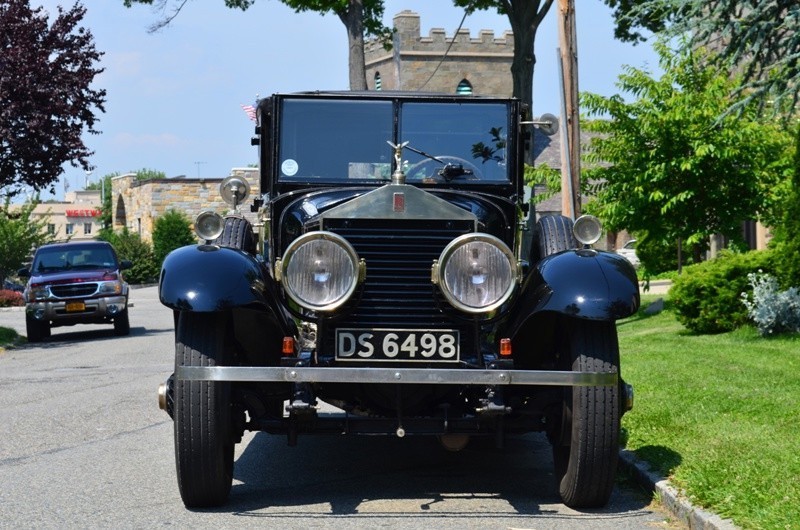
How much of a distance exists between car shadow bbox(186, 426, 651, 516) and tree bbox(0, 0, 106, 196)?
14195mm

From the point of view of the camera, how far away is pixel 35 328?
78.9 ft

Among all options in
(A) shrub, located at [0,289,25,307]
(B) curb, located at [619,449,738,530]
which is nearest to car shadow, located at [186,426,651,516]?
(B) curb, located at [619,449,738,530]

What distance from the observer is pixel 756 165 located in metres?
21.6

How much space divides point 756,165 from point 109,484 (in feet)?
52.4

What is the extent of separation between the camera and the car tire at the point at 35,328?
23.9 meters

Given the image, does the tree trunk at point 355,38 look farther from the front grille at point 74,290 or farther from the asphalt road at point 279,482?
the asphalt road at point 279,482

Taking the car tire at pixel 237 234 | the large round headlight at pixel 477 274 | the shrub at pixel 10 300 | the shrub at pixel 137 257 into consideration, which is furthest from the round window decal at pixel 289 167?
the shrub at pixel 137 257

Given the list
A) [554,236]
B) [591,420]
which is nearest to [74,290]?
[554,236]

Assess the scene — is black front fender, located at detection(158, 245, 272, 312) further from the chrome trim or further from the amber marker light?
the chrome trim

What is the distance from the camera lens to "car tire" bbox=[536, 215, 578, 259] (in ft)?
27.0

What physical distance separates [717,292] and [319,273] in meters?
11.6

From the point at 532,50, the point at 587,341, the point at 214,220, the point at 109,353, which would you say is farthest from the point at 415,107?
the point at 532,50

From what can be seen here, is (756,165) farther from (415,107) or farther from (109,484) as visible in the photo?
(109,484)

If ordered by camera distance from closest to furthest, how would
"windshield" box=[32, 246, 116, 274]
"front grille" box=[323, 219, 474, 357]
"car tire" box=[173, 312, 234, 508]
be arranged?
"car tire" box=[173, 312, 234, 508], "front grille" box=[323, 219, 474, 357], "windshield" box=[32, 246, 116, 274]
